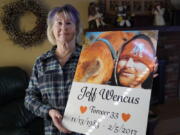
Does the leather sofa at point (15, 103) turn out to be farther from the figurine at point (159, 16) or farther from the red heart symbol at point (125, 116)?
the figurine at point (159, 16)

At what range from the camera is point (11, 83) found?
209cm

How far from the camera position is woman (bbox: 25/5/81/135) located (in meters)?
1.07

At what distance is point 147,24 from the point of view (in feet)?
8.59

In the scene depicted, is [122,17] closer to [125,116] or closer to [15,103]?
[15,103]

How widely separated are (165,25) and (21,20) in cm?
162

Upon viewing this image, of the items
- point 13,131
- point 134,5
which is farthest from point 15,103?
point 134,5

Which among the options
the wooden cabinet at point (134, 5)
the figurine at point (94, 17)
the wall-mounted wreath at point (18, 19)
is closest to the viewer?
the wall-mounted wreath at point (18, 19)

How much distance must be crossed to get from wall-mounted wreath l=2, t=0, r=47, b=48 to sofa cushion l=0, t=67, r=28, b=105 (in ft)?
1.08

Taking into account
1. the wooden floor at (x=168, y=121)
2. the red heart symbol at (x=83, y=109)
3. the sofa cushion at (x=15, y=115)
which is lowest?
the wooden floor at (x=168, y=121)

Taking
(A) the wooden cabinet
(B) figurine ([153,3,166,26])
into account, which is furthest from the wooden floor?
(A) the wooden cabinet

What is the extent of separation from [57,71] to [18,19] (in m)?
1.42

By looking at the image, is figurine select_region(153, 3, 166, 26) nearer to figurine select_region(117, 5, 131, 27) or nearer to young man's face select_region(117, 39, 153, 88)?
figurine select_region(117, 5, 131, 27)

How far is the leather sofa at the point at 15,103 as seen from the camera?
2.00 m

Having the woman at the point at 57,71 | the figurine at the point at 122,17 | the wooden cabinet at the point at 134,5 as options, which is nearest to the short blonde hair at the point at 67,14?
the woman at the point at 57,71
